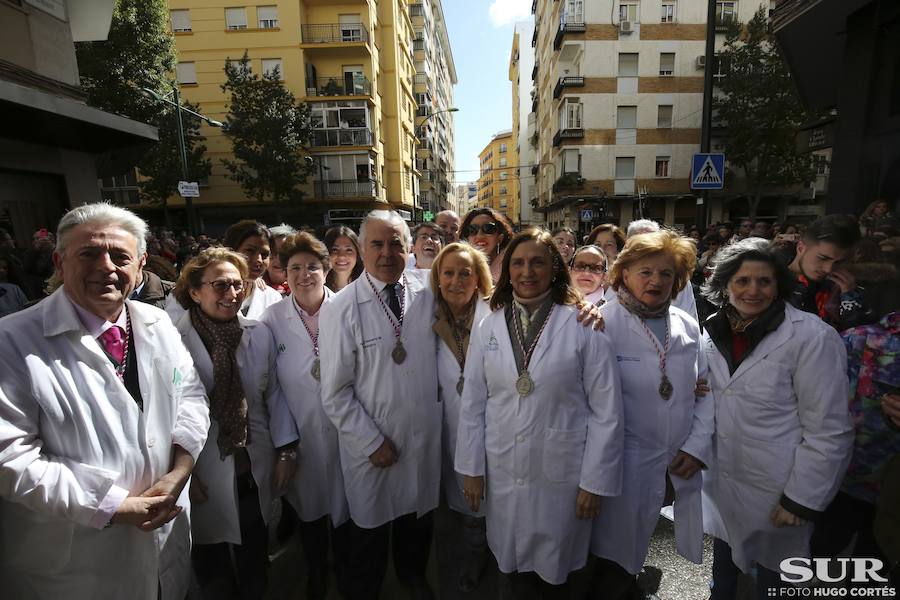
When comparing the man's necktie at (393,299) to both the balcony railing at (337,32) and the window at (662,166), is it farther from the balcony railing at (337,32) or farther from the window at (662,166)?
the window at (662,166)

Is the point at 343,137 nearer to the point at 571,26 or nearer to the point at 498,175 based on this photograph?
the point at 571,26

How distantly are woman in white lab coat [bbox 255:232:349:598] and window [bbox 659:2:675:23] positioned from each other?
34.7 m

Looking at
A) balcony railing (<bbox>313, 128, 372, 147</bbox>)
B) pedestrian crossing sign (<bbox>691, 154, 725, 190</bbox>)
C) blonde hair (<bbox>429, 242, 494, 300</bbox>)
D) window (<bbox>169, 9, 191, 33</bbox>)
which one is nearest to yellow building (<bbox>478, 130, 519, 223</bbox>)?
balcony railing (<bbox>313, 128, 372, 147</bbox>)

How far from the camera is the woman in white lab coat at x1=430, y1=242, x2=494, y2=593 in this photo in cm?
275

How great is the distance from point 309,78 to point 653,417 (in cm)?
2942

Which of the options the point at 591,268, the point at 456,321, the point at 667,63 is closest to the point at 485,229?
the point at 591,268

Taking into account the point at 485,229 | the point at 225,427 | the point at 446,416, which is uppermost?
the point at 485,229

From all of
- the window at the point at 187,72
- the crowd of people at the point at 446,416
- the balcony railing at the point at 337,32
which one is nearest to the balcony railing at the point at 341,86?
the balcony railing at the point at 337,32

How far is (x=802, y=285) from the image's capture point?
3.16 metres

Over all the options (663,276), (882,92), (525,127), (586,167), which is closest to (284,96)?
(586,167)

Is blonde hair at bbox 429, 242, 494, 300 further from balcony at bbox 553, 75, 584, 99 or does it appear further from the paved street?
balcony at bbox 553, 75, 584, 99

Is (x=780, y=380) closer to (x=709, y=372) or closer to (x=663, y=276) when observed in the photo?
(x=709, y=372)

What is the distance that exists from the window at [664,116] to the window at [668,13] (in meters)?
5.41

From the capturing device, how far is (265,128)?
21516 millimetres
